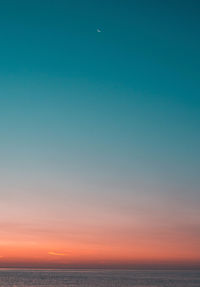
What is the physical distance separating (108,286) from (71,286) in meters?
11.4

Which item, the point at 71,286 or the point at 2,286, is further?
the point at 71,286

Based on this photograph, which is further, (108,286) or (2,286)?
(108,286)

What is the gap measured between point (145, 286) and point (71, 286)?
23.2 metres

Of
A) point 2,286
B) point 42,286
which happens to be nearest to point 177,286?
point 42,286

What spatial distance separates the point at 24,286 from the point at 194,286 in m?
51.5

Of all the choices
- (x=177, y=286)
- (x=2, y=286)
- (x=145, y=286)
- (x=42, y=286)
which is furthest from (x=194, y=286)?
(x=2, y=286)

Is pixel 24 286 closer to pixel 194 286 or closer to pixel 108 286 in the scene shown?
pixel 108 286

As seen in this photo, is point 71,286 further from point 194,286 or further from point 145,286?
point 194,286

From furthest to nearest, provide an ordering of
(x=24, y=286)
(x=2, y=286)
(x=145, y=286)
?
(x=145, y=286) → (x=24, y=286) → (x=2, y=286)

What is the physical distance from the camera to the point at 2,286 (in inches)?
Result: 3775

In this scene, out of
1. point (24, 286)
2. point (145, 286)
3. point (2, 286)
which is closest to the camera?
point (2, 286)

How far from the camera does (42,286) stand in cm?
10612

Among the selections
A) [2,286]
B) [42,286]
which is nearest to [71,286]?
[42,286]

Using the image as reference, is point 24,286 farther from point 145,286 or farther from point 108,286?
point 145,286
